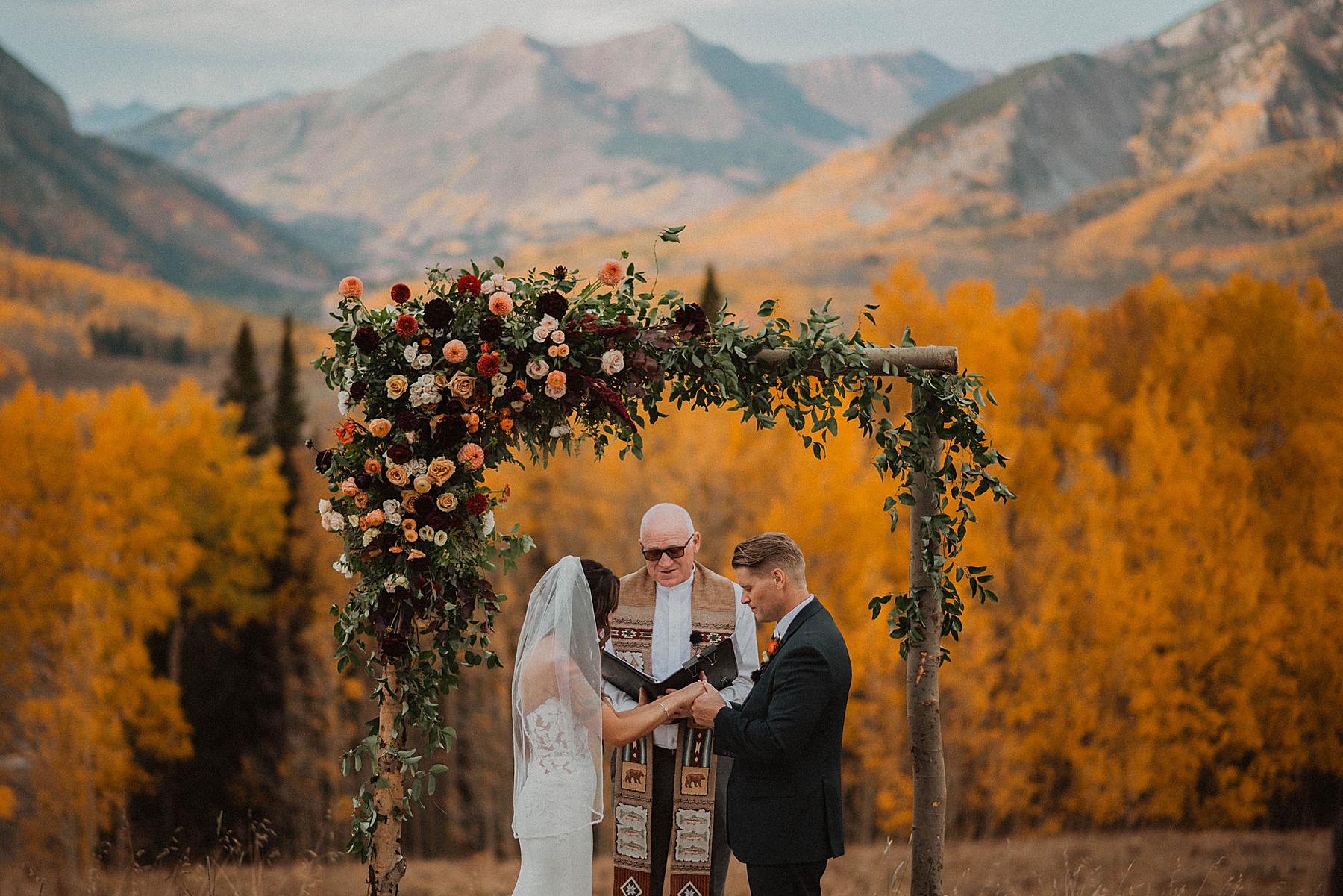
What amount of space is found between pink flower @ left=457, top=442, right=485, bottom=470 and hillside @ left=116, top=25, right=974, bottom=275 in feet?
246

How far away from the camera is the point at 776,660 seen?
3.65 metres

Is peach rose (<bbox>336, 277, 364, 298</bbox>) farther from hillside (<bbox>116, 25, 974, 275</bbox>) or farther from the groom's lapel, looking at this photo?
hillside (<bbox>116, 25, 974, 275</bbox>)

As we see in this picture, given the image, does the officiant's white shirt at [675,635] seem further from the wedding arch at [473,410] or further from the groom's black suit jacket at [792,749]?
the groom's black suit jacket at [792,749]

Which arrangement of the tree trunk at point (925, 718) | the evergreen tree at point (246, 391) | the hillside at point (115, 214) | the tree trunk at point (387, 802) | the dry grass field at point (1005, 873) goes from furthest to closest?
the hillside at point (115, 214) < the evergreen tree at point (246, 391) < the dry grass field at point (1005, 873) < the tree trunk at point (925, 718) < the tree trunk at point (387, 802)

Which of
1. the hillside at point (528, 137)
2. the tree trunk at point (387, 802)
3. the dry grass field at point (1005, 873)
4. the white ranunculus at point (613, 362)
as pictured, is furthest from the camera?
the hillside at point (528, 137)

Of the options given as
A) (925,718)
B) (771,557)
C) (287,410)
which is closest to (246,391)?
(287,410)

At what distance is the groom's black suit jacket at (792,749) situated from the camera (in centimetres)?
356

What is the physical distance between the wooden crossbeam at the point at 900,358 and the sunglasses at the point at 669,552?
95 centimetres

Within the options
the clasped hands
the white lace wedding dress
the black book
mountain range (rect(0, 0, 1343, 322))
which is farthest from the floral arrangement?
mountain range (rect(0, 0, 1343, 322))

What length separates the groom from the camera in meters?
3.61

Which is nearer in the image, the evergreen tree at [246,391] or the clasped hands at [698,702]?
the clasped hands at [698,702]

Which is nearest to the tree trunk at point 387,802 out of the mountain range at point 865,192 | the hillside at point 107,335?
the hillside at point 107,335

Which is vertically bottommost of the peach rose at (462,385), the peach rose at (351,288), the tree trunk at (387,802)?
the tree trunk at (387,802)

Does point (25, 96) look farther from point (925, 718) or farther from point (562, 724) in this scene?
point (925, 718)
